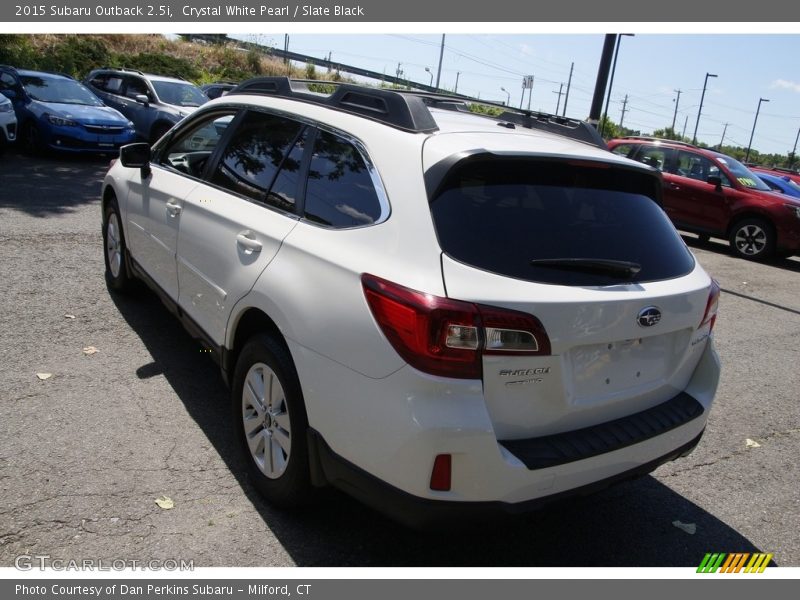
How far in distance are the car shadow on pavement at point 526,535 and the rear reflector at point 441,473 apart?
20 centimetres

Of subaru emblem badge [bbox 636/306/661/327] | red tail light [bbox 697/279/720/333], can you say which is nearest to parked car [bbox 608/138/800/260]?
red tail light [bbox 697/279/720/333]

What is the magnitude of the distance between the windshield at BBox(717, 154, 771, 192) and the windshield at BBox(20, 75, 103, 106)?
1279cm

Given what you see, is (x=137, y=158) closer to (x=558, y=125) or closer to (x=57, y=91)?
(x=558, y=125)

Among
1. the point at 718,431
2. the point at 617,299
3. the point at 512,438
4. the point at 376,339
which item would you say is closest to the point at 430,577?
the point at 512,438

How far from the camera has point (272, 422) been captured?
3.11m

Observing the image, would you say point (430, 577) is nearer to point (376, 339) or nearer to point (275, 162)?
point (376, 339)

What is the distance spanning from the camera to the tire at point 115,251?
5500 mm

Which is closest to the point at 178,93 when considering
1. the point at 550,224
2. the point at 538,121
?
the point at 538,121

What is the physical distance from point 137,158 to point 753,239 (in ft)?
37.3

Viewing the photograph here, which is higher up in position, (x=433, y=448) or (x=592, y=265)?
(x=592, y=265)

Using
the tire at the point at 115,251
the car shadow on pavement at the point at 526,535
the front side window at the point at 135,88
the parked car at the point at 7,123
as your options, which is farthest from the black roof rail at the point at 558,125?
the front side window at the point at 135,88

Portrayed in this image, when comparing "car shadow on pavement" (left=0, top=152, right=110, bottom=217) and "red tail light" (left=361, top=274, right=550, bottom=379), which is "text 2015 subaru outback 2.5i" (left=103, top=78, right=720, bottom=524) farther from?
"car shadow on pavement" (left=0, top=152, right=110, bottom=217)

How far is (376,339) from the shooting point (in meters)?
2.47

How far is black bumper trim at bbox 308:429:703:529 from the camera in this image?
2.45 meters
